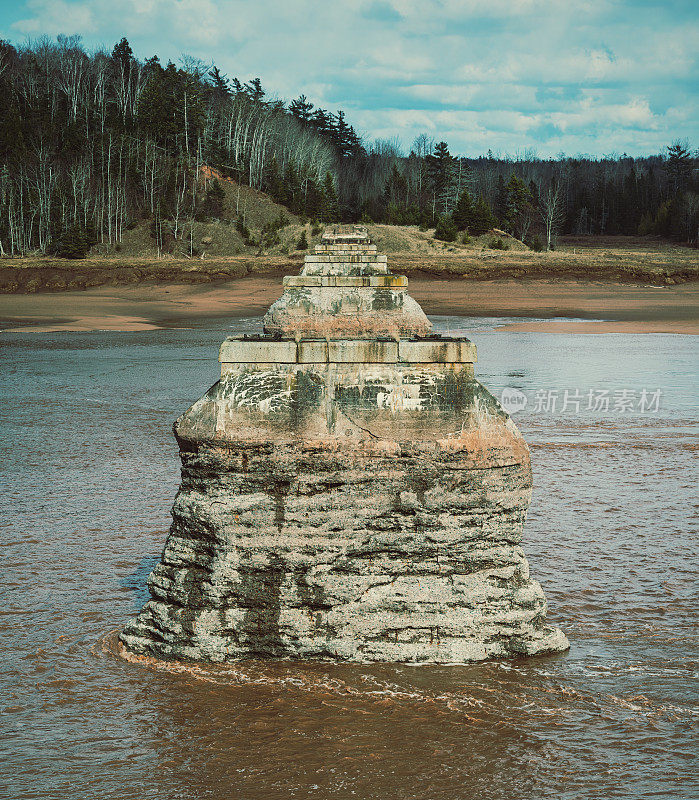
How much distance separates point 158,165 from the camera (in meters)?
63.2

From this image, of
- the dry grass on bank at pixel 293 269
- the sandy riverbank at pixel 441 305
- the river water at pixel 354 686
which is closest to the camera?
the river water at pixel 354 686

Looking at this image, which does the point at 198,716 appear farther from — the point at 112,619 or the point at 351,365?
the point at 351,365

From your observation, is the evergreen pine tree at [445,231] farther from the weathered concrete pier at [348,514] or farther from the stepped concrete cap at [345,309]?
the weathered concrete pier at [348,514]

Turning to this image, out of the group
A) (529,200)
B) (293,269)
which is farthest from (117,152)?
(529,200)

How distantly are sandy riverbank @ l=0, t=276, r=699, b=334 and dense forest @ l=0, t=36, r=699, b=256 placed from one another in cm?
1699

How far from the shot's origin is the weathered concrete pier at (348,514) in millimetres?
3906

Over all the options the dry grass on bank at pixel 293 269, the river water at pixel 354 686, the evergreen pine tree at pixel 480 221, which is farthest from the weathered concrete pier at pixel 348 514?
the evergreen pine tree at pixel 480 221

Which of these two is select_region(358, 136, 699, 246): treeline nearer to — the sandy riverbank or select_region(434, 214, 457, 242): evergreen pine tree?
select_region(434, 214, 457, 242): evergreen pine tree

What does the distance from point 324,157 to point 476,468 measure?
81.4 meters

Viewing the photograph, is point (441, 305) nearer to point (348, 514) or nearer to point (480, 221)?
point (348, 514)

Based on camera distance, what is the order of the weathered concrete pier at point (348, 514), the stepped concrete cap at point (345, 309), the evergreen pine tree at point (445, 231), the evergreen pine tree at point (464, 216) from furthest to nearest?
the evergreen pine tree at point (464, 216)
the evergreen pine tree at point (445, 231)
the stepped concrete cap at point (345, 309)
the weathered concrete pier at point (348, 514)

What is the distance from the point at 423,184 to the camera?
294 ft

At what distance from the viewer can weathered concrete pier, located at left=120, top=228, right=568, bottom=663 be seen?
12.8 feet

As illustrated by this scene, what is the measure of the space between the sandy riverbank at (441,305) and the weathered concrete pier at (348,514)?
20267mm
